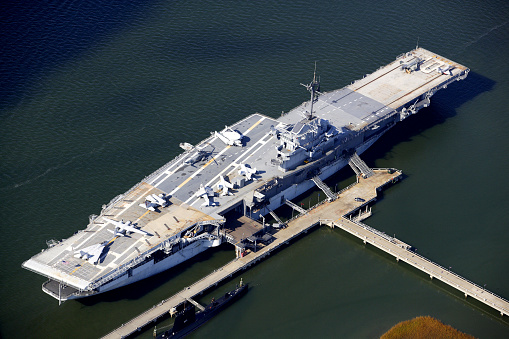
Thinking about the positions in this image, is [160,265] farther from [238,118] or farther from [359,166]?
[359,166]

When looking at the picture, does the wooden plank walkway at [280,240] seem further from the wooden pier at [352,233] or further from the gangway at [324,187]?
the gangway at [324,187]

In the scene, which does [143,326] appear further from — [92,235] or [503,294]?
[503,294]

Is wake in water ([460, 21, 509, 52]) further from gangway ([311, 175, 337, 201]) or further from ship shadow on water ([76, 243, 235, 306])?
ship shadow on water ([76, 243, 235, 306])

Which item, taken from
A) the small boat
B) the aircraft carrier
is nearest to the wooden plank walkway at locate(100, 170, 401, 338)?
the small boat

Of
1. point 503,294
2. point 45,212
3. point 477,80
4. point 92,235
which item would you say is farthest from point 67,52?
point 503,294

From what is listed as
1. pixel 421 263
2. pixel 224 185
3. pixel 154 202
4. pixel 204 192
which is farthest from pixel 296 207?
pixel 154 202

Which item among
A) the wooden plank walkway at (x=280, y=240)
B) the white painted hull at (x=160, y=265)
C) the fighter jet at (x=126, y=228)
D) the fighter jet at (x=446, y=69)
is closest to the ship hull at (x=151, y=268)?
the white painted hull at (x=160, y=265)
